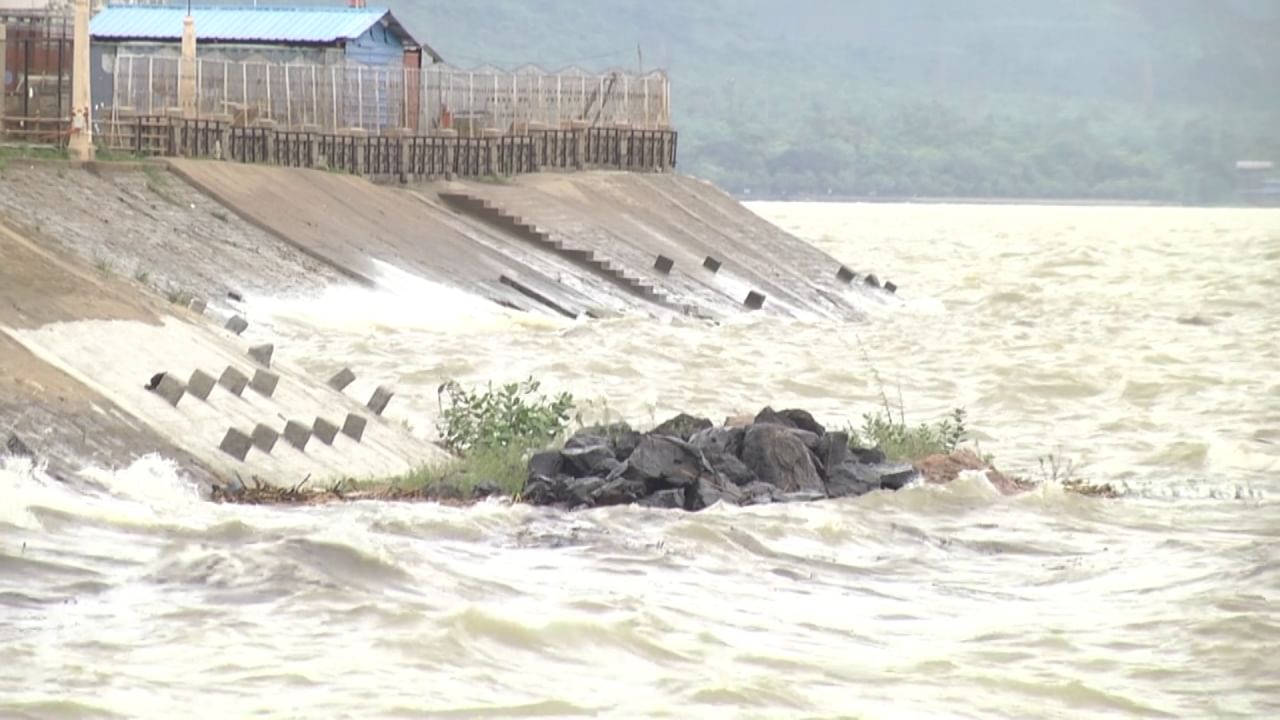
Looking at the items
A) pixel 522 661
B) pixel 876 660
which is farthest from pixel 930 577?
pixel 522 661

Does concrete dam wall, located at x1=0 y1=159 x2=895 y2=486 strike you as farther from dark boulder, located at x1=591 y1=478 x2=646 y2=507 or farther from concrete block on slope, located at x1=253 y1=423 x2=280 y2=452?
dark boulder, located at x1=591 y1=478 x2=646 y2=507

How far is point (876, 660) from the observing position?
41.3 ft

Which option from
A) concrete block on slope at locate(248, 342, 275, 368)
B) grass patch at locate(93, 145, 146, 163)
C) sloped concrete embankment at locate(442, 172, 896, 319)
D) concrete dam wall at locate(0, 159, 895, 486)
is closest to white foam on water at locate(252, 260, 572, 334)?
concrete dam wall at locate(0, 159, 895, 486)

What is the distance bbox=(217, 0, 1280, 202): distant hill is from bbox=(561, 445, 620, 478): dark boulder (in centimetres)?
490

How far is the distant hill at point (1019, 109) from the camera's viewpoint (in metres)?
17.6

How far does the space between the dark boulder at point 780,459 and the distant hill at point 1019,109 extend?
361cm

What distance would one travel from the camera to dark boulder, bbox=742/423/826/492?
17812 mm

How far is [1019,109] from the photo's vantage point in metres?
112

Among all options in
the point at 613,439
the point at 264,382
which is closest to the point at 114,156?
the point at 264,382

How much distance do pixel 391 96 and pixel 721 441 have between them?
30103 mm

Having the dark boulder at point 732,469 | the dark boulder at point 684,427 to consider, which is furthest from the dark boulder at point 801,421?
the dark boulder at point 732,469

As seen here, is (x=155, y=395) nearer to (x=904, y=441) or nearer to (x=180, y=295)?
(x=904, y=441)

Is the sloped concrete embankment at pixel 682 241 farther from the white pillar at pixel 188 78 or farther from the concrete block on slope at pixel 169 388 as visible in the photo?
the concrete block on slope at pixel 169 388

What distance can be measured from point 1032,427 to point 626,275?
55.9 ft
